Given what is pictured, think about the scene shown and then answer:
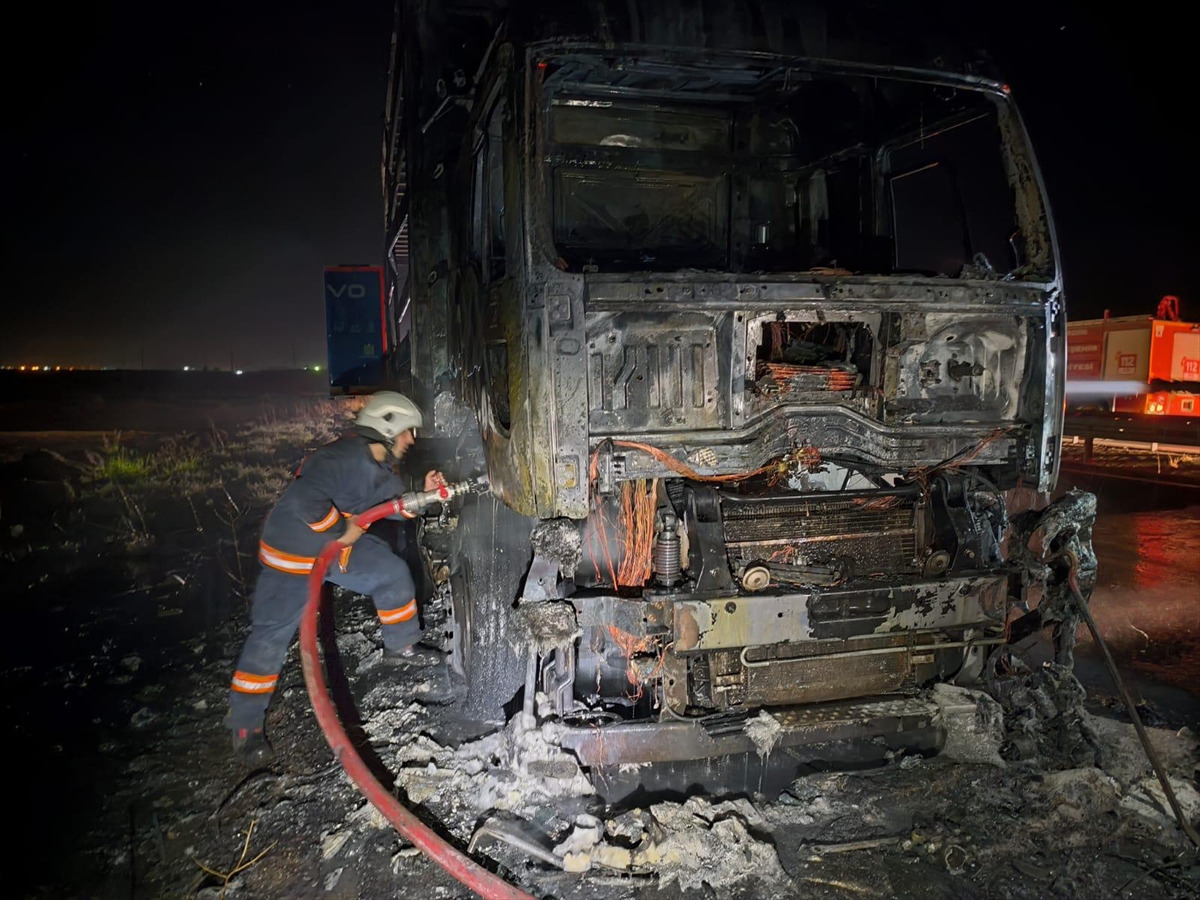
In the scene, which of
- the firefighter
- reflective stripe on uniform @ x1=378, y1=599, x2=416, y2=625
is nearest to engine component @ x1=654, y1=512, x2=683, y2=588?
the firefighter

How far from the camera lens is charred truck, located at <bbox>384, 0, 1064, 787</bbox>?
2.93 m

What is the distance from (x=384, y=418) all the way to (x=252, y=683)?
1531 mm

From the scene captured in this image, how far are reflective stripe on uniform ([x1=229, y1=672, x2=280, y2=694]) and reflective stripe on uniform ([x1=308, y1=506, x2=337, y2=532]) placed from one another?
0.78 metres

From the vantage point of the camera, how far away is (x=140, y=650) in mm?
4863

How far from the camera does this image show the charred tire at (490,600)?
3.61 metres

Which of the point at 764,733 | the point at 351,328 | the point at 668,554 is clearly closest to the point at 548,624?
the point at 668,554

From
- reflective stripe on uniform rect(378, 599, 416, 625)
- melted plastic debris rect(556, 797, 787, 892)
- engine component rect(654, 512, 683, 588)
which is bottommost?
melted plastic debris rect(556, 797, 787, 892)

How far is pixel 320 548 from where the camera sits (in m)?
3.66

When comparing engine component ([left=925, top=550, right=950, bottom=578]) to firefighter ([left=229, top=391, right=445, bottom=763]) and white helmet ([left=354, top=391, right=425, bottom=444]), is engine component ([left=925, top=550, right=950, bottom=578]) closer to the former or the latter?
firefighter ([left=229, top=391, right=445, bottom=763])

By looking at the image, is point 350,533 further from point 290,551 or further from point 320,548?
point 290,551

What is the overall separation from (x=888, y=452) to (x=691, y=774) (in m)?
1.72

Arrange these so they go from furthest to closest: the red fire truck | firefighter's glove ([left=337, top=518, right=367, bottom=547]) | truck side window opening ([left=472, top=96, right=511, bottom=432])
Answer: the red fire truck → firefighter's glove ([left=337, top=518, right=367, bottom=547]) → truck side window opening ([left=472, top=96, right=511, bottom=432])

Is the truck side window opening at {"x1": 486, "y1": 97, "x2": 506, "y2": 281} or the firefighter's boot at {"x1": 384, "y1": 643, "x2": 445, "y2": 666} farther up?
the truck side window opening at {"x1": 486, "y1": 97, "x2": 506, "y2": 281}

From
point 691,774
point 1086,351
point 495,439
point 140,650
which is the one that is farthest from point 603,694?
point 1086,351
